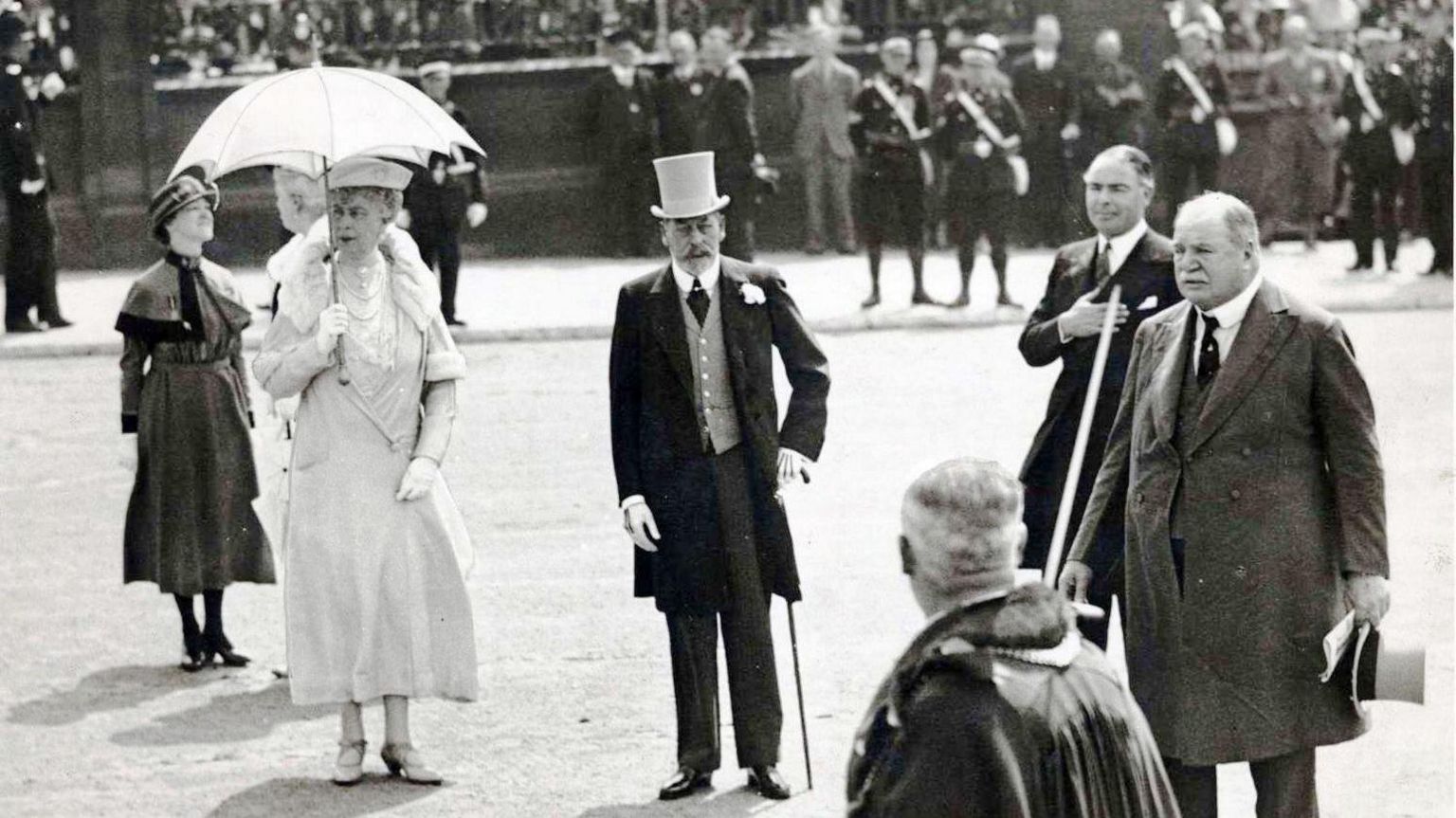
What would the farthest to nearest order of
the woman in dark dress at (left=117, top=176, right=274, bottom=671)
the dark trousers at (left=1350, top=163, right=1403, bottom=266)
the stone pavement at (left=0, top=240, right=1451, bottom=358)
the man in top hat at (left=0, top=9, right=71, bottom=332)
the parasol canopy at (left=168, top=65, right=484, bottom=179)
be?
the dark trousers at (left=1350, top=163, right=1403, bottom=266), the man in top hat at (left=0, top=9, right=71, bottom=332), the stone pavement at (left=0, top=240, right=1451, bottom=358), the woman in dark dress at (left=117, top=176, right=274, bottom=671), the parasol canopy at (left=168, top=65, right=484, bottom=179)

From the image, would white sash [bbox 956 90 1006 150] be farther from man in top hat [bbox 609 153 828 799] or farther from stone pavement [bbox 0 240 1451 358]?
man in top hat [bbox 609 153 828 799]

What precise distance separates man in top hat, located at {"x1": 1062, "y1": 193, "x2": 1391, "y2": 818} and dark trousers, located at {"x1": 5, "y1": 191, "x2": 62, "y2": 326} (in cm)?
1533

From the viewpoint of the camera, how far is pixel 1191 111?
904 inches

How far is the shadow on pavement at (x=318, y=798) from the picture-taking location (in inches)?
311

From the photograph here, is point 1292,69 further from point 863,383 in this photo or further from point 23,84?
point 23,84

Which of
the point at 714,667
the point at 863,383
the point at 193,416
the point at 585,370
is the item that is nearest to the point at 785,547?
the point at 714,667

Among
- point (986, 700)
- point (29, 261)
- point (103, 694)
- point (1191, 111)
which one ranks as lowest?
point (103, 694)

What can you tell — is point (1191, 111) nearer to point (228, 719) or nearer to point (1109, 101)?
point (1109, 101)

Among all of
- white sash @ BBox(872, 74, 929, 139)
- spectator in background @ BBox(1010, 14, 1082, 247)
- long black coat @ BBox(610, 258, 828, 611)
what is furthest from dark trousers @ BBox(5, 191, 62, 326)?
long black coat @ BBox(610, 258, 828, 611)

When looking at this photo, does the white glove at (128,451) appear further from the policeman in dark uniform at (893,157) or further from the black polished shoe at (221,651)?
the policeman in dark uniform at (893,157)

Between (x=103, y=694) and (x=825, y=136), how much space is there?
1542 cm

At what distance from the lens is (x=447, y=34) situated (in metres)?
25.0

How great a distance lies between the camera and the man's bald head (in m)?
4.16

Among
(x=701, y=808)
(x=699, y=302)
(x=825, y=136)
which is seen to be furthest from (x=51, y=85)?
(x=701, y=808)
